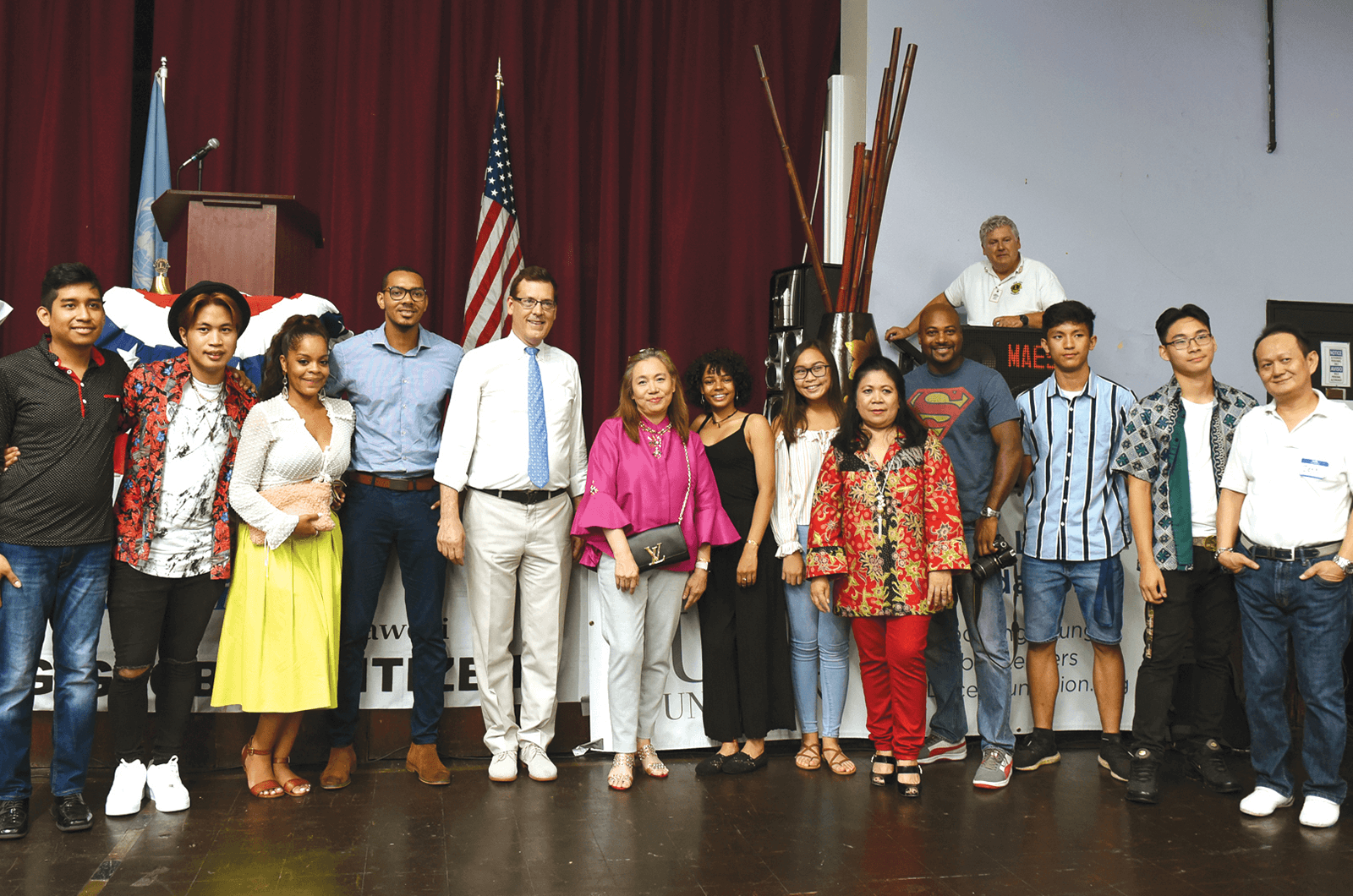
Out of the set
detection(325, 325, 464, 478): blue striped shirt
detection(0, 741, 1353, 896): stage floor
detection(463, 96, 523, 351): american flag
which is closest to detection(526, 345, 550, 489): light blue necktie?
detection(325, 325, 464, 478): blue striped shirt

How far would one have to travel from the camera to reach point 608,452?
337cm

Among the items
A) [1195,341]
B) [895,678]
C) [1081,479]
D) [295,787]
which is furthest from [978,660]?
[295,787]

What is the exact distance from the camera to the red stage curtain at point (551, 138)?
5027 millimetres

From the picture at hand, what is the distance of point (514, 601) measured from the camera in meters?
3.42

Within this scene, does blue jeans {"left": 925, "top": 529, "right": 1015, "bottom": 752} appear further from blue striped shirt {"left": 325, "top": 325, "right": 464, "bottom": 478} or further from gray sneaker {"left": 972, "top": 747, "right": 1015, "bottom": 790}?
blue striped shirt {"left": 325, "top": 325, "right": 464, "bottom": 478}

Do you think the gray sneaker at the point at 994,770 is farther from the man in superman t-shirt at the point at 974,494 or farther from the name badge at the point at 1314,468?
the name badge at the point at 1314,468

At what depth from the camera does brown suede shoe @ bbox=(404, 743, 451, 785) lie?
3297 millimetres

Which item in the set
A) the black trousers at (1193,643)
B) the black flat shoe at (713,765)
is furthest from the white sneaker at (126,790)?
the black trousers at (1193,643)

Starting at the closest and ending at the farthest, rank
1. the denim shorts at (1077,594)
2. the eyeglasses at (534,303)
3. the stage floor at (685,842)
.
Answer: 1. the stage floor at (685,842)
2. the eyeglasses at (534,303)
3. the denim shorts at (1077,594)

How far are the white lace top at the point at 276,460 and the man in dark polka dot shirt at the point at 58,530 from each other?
36 cm

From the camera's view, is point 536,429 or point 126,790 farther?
point 536,429

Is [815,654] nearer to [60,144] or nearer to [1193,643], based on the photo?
[1193,643]

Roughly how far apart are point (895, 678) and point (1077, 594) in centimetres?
84

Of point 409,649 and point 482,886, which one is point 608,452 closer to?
point 409,649
